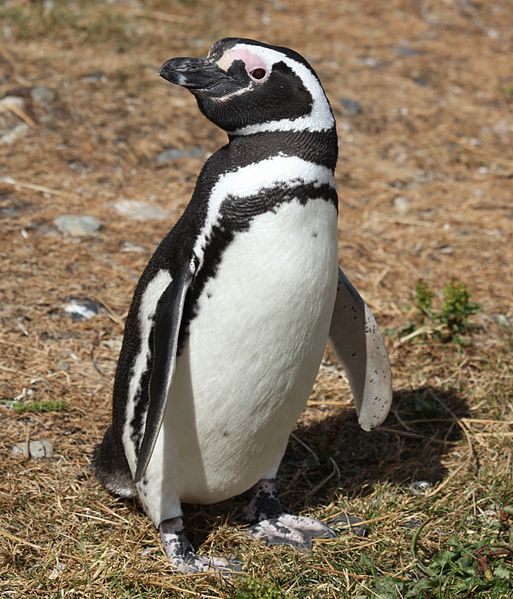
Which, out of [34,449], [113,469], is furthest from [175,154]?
[113,469]

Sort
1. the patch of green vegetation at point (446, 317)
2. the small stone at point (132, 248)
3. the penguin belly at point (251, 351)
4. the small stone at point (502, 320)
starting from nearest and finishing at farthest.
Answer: the penguin belly at point (251, 351)
the patch of green vegetation at point (446, 317)
the small stone at point (502, 320)
the small stone at point (132, 248)

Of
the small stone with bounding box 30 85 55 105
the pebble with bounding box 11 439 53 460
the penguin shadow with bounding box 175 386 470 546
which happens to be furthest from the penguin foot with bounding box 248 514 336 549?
the small stone with bounding box 30 85 55 105

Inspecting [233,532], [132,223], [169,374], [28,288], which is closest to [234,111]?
[169,374]

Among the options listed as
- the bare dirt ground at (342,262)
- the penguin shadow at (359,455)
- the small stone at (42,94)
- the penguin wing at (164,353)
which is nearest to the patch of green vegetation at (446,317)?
the bare dirt ground at (342,262)

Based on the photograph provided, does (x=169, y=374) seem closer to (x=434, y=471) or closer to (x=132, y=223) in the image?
(x=434, y=471)

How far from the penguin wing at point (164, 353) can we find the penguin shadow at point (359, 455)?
0.59m

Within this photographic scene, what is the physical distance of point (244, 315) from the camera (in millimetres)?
2643

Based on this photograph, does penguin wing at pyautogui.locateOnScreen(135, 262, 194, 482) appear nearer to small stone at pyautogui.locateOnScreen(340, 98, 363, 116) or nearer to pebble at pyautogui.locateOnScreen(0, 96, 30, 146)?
pebble at pyautogui.locateOnScreen(0, 96, 30, 146)

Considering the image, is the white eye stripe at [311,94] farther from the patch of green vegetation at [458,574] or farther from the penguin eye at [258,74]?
the patch of green vegetation at [458,574]

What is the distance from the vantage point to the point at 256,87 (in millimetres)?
2631

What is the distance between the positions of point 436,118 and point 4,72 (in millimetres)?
2578

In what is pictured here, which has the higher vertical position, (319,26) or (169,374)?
(169,374)

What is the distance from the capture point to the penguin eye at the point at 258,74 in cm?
263

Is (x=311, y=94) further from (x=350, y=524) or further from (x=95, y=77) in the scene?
(x=95, y=77)
